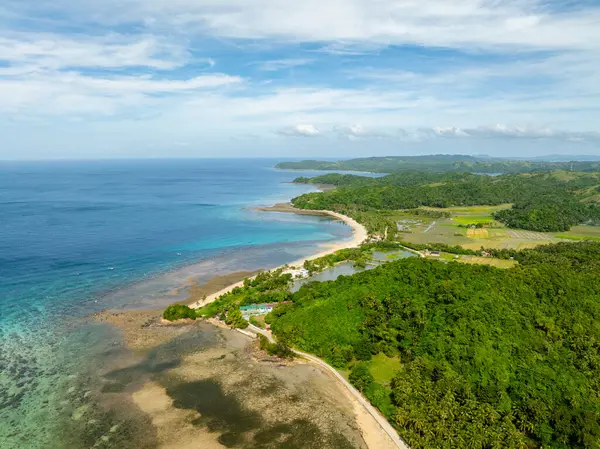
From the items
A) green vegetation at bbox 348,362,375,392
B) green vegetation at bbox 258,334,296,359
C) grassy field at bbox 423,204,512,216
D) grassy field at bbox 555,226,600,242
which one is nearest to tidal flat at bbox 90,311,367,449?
green vegetation at bbox 258,334,296,359

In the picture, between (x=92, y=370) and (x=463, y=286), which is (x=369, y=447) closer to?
(x=463, y=286)

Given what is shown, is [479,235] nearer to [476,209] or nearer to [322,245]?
[322,245]

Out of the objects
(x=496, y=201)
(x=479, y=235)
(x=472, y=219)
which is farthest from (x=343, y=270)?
(x=496, y=201)

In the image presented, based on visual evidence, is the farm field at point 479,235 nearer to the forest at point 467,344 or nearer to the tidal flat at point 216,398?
the forest at point 467,344

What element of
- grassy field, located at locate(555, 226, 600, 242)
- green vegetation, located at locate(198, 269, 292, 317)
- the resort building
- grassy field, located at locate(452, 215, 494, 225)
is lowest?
grassy field, located at locate(555, 226, 600, 242)

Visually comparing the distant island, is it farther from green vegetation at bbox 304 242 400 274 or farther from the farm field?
the farm field
